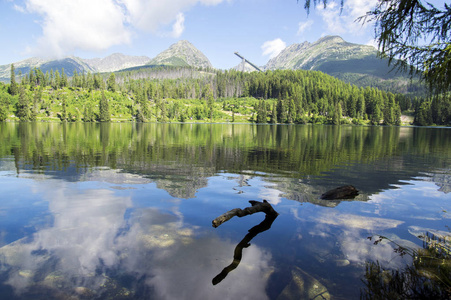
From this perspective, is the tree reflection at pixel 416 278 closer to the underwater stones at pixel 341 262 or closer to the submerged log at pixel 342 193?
the underwater stones at pixel 341 262

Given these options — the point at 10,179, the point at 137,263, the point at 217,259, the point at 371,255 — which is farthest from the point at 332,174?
the point at 10,179

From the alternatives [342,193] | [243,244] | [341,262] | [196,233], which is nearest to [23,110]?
[196,233]

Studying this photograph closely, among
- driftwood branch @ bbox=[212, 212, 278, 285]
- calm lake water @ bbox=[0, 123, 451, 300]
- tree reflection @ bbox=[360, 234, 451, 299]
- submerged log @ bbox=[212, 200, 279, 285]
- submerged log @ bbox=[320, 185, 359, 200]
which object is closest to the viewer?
tree reflection @ bbox=[360, 234, 451, 299]

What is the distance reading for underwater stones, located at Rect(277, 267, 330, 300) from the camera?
7332 mm

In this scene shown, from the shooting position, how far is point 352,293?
Result: 7.43 m

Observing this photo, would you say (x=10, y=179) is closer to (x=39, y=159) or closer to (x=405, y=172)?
(x=39, y=159)

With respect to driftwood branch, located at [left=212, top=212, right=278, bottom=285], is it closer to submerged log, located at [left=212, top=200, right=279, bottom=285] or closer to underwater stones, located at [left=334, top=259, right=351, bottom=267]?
submerged log, located at [left=212, top=200, right=279, bottom=285]

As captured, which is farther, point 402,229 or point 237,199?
point 237,199

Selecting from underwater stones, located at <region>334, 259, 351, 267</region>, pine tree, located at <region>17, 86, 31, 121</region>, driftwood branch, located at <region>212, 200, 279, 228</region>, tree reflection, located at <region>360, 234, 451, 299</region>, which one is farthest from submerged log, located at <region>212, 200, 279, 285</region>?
pine tree, located at <region>17, 86, 31, 121</region>

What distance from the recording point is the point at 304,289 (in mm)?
7645

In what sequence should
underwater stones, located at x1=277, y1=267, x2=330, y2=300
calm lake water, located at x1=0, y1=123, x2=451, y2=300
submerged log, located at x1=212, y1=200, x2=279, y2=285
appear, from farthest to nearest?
submerged log, located at x1=212, y1=200, x2=279, y2=285 < calm lake water, located at x1=0, y1=123, x2=451, y2=300 < underwater stones, located at x1=277, y1=267, x2=330, y2=300

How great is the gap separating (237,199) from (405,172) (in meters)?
19.2

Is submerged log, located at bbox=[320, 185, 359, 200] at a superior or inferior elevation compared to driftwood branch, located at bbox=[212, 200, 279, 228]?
inferior

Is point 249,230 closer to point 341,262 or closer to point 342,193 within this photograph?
point 341,262
